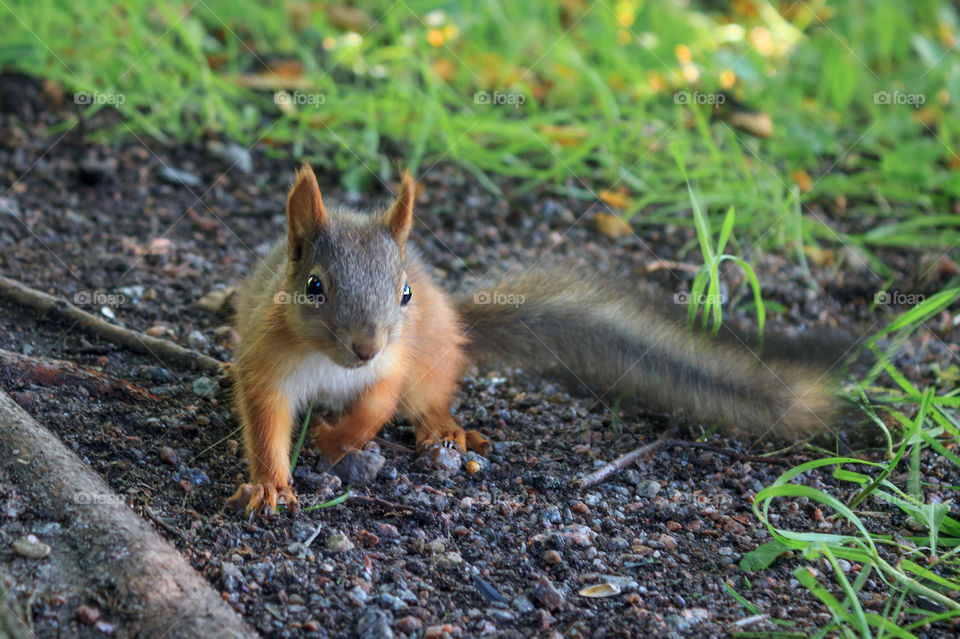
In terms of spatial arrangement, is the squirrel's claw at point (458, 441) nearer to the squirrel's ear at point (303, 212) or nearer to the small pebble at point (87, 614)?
the squirrel's ear at point (303, 212)

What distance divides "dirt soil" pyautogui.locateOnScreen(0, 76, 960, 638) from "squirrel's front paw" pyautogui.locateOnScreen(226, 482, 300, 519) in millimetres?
33

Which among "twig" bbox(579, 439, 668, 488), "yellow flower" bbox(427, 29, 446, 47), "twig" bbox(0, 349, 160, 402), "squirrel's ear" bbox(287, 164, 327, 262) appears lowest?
"twig" bbox(579, 439, 668, 488)

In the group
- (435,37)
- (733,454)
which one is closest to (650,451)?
(733,454)

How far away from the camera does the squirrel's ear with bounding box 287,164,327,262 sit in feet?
9.11

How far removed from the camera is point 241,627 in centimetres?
200

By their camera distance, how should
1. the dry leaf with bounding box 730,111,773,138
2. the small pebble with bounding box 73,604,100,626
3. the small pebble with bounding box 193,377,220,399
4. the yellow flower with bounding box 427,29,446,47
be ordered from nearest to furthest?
the small pebble with bounding box 73,604,100,626
the small pebble with bounding box 193,377,220,399
the dry leaf with bounding box 730,111,773,138
the yellow flower with bounding box 427,29,446,47

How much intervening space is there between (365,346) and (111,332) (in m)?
1.14

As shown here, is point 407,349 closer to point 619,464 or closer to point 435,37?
point 619,464

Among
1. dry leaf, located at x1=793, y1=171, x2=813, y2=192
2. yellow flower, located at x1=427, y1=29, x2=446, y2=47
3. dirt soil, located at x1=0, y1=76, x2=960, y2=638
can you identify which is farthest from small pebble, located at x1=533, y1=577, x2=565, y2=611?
yellow flower, located at x1=427, y1=29, x2=446, y2=47

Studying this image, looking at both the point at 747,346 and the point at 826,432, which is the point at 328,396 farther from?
the point at 826,432

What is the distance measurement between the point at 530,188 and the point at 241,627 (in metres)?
3.20

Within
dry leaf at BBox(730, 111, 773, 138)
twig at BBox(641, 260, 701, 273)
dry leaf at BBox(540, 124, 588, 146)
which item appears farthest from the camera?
dry leaf at BBox(730, 111, 773, 138)

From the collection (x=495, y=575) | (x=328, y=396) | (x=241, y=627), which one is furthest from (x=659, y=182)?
(x=241, y=627)

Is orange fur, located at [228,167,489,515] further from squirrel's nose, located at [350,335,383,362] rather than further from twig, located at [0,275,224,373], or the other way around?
twig, located at [0,275,224,373]
